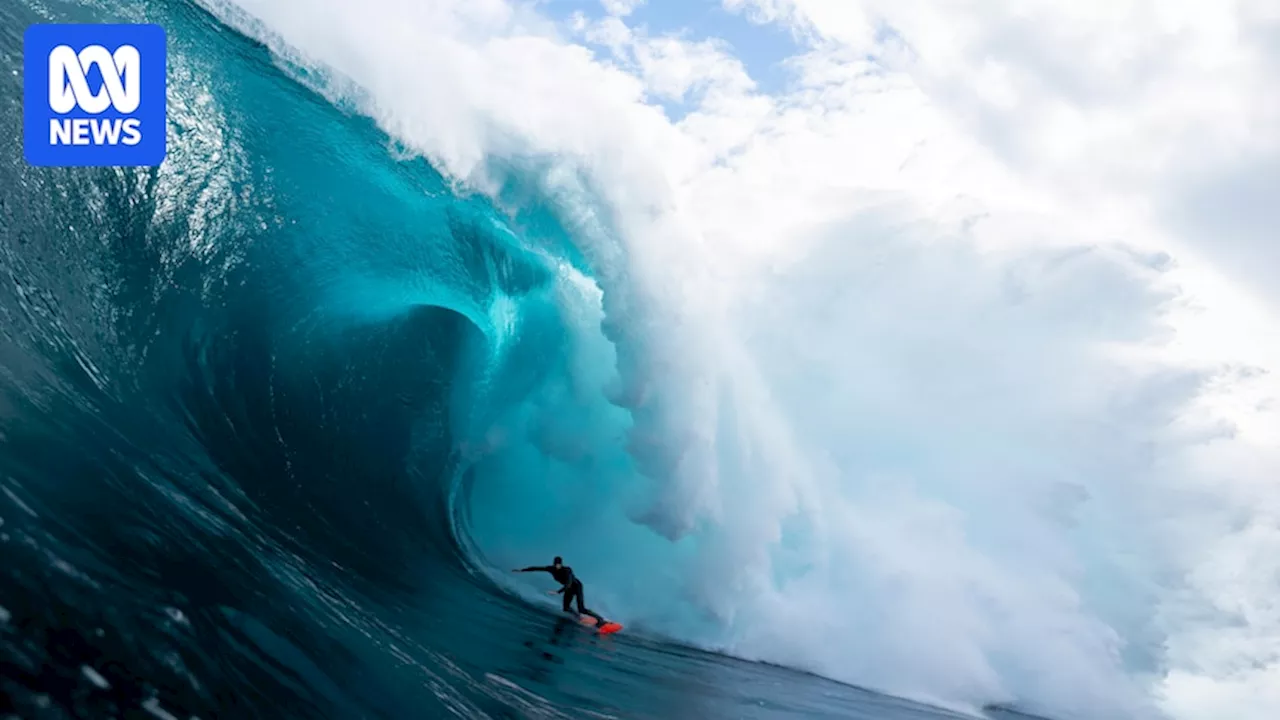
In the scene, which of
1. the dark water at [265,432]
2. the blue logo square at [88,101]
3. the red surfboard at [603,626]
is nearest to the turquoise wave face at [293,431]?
the dark water at [265,432]

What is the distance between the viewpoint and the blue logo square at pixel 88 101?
7289 millimetres

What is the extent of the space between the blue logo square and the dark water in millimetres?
171

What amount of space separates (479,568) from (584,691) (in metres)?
4.52

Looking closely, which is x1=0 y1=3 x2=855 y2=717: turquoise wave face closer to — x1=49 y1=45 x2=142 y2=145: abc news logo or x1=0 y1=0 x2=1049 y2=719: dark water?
x1=0 y1=0 x2=1049 y2=719: dark water

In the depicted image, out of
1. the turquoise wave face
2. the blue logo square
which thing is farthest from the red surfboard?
the blue logo square

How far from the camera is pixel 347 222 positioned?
10.7 m

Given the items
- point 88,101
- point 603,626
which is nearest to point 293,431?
point 88,101

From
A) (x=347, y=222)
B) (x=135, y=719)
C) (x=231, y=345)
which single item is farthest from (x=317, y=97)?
(x=135, y=719)

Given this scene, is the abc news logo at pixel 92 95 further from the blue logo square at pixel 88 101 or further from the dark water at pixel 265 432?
the dark water at pixel 265 432

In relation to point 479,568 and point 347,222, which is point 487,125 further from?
point 479,568

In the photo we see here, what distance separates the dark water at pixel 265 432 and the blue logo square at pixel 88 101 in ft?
0.56

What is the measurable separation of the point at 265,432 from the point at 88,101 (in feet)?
11.9

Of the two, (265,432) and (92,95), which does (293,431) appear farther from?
(92,95)

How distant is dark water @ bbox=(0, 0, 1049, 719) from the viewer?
3.20 meters
